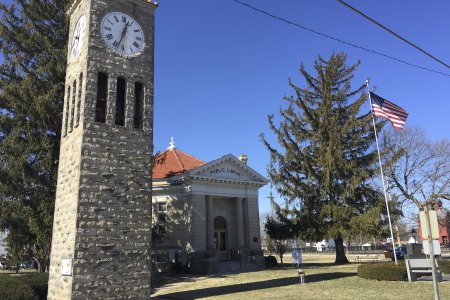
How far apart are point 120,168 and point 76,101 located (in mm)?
3063

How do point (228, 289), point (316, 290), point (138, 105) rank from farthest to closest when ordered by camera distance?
point (228, 289) < point (316, 290) < point (138, 105)

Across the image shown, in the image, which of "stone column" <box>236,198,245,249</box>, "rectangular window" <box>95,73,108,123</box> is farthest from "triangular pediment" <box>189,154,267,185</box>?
"rectangular window" <box>95,73,108,123</box>

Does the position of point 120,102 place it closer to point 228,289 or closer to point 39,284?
point 39,284

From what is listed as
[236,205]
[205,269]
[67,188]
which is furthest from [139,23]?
[236,205]

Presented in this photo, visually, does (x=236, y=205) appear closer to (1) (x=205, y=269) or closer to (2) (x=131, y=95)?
(1) (x=205, y=269)

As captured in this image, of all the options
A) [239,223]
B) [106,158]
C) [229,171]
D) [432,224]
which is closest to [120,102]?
[106,158]

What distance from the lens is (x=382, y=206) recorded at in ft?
96.6

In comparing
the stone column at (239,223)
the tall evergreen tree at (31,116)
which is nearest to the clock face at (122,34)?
the tall evergreen tree at (31,116)

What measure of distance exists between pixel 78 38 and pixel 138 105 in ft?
11.3

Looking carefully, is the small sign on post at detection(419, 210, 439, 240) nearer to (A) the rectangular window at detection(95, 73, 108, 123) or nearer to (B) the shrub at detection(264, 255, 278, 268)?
(A) the rectangular window at detection(95, 73, 108, 123)

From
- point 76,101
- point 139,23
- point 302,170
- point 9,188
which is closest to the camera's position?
point 76,101

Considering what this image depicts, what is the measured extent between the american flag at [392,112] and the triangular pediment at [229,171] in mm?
15107

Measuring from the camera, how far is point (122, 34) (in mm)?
15680

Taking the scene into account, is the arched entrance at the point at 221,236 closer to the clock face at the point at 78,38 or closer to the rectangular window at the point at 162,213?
the rectangular window at the point at 162,213
